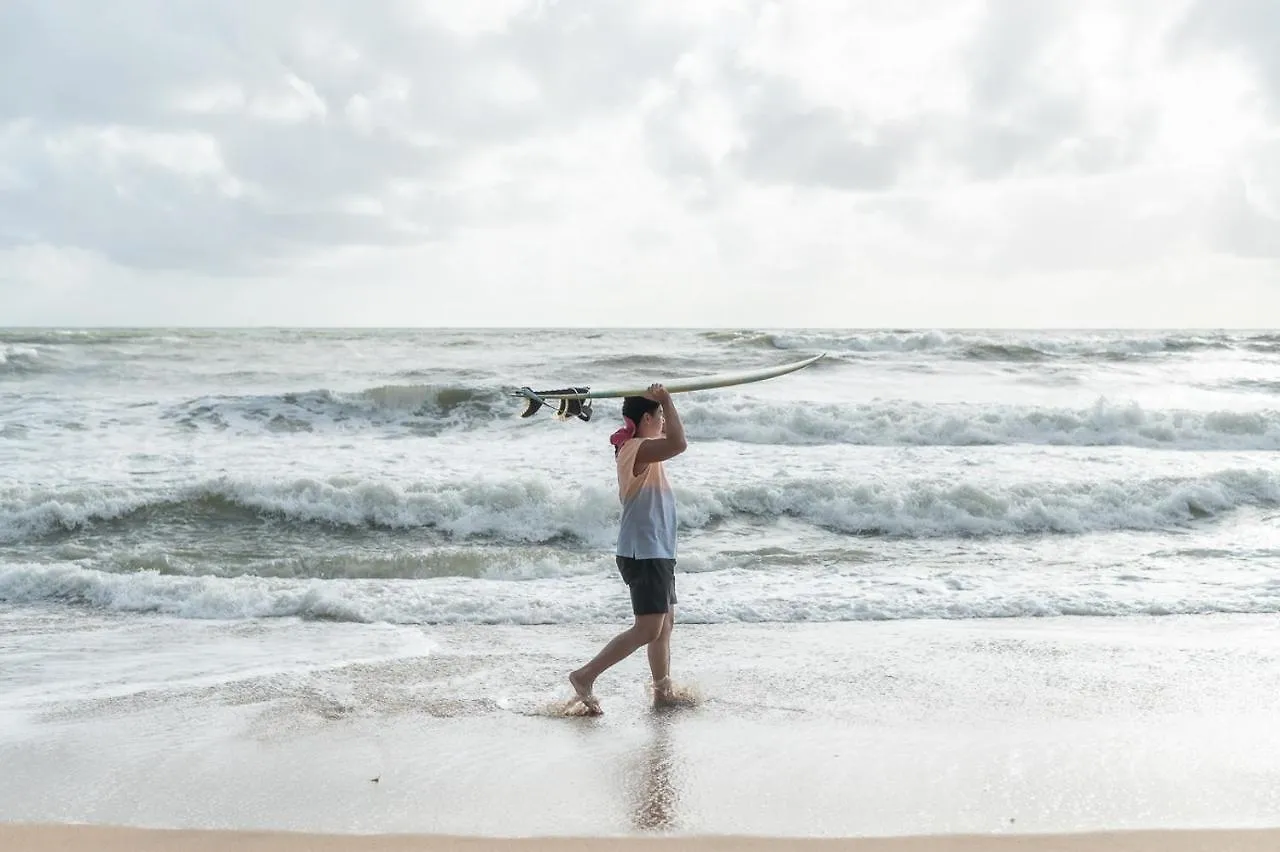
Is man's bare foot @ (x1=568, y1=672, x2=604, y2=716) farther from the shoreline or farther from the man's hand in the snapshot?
the shoreline

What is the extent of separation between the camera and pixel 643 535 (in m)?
5.11

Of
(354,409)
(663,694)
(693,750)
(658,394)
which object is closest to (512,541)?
(663,694)

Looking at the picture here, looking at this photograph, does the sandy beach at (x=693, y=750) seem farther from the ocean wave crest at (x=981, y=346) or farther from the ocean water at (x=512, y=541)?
the ocean wave crest at (x=981, y=346)

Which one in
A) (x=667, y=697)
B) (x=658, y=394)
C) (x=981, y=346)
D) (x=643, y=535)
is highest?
(x=658, y=394)

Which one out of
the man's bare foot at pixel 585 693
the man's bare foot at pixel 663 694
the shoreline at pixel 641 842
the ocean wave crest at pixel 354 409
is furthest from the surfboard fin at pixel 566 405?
the ocean wave crest at pixel 354 409

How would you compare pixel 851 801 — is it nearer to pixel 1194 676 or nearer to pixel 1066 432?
pixel 1194 676

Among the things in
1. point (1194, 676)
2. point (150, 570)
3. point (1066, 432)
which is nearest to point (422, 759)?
point (1194, 676)

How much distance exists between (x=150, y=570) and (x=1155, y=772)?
762 cm

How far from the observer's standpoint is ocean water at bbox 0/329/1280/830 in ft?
18.9

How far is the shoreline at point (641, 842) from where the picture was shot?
138 inches

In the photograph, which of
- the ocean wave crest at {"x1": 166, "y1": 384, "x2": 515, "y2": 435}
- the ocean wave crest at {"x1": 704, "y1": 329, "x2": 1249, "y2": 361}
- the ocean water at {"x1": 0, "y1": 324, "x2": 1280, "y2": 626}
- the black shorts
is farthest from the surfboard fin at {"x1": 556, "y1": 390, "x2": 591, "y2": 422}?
the ocean wave crest at {"x1": 704, "y1": 329, "x2": 1249, "y2": 361}

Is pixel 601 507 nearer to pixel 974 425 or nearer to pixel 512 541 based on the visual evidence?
→ pixel 512 541

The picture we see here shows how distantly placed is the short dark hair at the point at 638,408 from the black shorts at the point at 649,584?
0.67 m

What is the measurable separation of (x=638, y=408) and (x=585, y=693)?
138 centimetres
